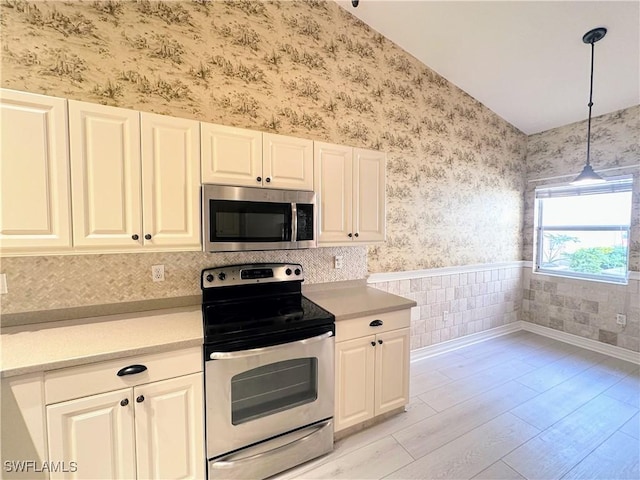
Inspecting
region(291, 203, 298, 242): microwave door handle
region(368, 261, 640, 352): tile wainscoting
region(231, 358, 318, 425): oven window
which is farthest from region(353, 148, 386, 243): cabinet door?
region(231, 358, 318, 425): oven window

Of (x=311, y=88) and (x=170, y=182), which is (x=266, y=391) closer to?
(x=170, y=182)

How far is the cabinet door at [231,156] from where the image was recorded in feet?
5.55

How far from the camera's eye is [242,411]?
1.59 metres

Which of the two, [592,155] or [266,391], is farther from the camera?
[592,155]

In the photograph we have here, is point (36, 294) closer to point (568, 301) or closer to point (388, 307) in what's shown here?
point (388, 307)

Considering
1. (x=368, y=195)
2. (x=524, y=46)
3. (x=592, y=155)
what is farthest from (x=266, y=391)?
(x=592, y=155)

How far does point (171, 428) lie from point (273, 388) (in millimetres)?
553

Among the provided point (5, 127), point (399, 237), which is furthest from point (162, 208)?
point (399, 237)

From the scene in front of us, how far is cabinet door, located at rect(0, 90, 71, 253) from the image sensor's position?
50.5 inches

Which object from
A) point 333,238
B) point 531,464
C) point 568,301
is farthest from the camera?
point 568,301

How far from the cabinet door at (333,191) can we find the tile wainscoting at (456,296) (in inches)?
33.9

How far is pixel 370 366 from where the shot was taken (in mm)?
1987

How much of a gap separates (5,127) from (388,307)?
7.69 feet

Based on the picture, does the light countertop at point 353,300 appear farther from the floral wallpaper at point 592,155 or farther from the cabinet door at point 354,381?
the floral wallpaper at point 592,155
